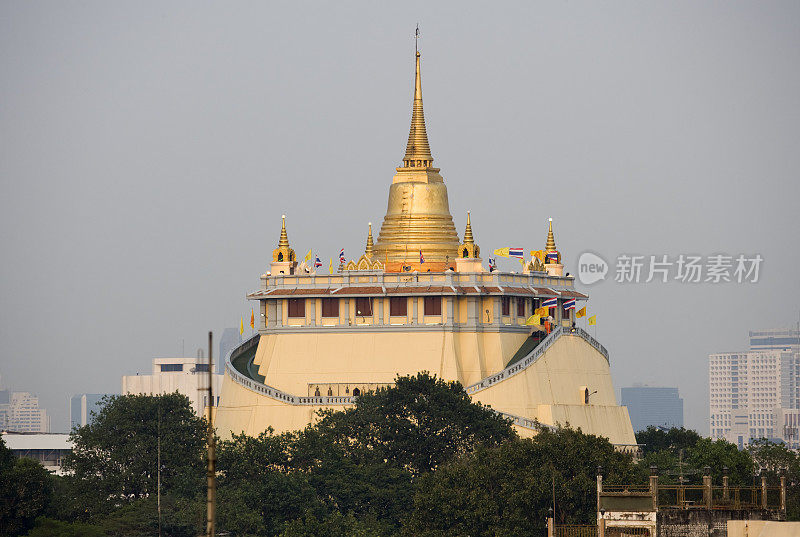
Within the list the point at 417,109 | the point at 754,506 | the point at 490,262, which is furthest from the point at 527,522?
the point at 417,109

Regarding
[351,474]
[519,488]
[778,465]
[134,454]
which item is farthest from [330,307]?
[519,488]

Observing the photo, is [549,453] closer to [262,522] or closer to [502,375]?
[262,522]

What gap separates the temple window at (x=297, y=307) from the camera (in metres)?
138

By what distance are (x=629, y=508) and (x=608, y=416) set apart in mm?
46441

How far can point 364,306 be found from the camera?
137000 mm

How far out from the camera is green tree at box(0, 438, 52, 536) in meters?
114

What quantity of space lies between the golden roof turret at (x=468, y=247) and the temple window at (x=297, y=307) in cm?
1001

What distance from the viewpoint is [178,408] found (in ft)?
424

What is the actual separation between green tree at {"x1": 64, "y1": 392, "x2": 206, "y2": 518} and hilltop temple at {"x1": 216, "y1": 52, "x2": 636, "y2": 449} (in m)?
7.80

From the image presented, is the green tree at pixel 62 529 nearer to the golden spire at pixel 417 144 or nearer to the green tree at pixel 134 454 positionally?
the green tree at pixel 134 454

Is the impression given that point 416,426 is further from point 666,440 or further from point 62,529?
point 666,440

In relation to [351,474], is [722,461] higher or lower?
higher

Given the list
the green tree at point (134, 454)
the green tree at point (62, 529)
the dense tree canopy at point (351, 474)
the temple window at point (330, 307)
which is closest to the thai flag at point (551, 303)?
the dense tree canopy at point (351, 474)

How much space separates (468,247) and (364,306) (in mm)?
7344
